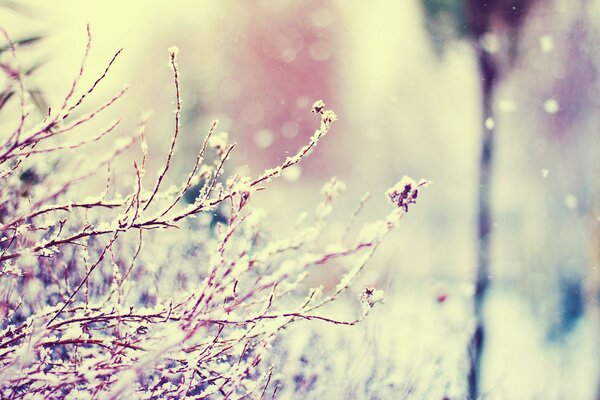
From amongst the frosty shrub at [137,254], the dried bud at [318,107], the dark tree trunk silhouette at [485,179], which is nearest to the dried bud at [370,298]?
the frosty shrub at [137,254]

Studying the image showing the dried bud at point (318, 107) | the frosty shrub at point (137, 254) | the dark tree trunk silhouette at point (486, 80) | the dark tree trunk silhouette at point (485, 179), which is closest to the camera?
the frosty shrub at point (137, 254)

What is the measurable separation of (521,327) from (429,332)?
5.53 meters

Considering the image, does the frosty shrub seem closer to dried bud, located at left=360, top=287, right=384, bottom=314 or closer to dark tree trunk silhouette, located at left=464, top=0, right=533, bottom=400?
dried bud, located at left=360, top=287, right=384, bottom=314

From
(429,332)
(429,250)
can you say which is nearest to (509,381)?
(429,332)

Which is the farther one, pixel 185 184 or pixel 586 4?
pixel 586 4

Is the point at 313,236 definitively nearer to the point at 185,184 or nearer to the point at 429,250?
the point at 185,184

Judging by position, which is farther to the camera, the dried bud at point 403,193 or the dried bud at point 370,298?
the dried bud at point 370,298

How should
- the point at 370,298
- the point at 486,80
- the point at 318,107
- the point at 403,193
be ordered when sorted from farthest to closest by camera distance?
the point at 486,80, the point at 370,298, the point at 318,107, the point at 403,193

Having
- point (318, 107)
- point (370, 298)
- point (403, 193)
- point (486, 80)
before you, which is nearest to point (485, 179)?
point (486, 80)

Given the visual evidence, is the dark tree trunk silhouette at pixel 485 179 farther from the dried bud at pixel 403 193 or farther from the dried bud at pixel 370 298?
the dried bud at pixel 403 193

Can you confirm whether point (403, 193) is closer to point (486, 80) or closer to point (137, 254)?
point (137, 254)

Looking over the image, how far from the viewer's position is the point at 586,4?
333 inches

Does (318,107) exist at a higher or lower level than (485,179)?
lower

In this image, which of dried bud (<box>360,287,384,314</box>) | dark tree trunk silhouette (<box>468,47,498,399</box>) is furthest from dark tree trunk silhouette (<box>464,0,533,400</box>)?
dried bud (<box>360,287,384,314</box>)
